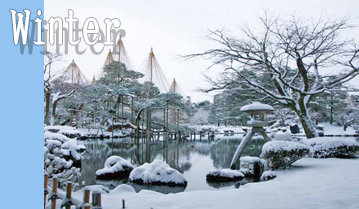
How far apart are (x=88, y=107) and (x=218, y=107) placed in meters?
12.1

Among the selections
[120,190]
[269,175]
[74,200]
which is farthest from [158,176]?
[74,200]

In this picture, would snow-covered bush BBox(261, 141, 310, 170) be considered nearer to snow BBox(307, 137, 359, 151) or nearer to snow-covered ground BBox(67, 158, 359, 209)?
snow-covered ground BBox(67, 158, 359, 209)

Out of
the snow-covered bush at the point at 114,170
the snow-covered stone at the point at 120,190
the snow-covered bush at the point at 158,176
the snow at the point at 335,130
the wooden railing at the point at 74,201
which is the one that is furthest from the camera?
the snow at the point at 335,130

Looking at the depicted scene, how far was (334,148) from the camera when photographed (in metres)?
5.43

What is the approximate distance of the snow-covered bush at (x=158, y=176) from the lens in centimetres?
498

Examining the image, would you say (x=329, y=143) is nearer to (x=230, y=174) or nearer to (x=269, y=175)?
(x=269, y=175)

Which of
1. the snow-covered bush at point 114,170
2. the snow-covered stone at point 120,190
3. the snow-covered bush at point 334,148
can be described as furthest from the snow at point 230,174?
the snow-covered stone at point 120,190

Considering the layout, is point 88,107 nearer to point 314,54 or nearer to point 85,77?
point 85,77

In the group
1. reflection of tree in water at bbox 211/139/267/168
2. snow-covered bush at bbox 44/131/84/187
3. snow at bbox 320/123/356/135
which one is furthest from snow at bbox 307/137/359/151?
snow at bbox 320/123/356/135

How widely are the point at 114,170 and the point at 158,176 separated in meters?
1.14

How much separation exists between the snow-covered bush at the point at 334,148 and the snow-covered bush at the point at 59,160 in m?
4.56

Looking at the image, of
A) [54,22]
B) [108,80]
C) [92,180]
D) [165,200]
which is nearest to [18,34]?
[54,22]

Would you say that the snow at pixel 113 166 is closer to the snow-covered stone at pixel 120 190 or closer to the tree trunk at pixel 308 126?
the snow-covered stone at pixel 120 190

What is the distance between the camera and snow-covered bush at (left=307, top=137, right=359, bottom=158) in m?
5.35
